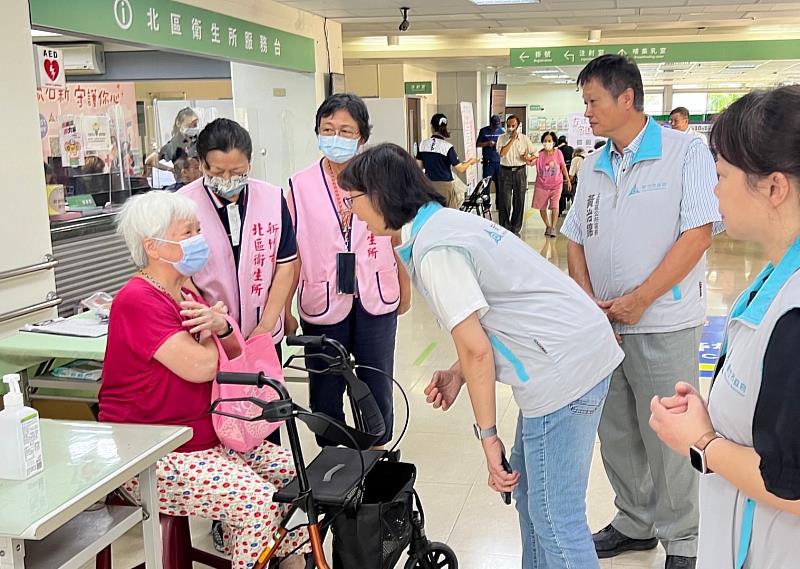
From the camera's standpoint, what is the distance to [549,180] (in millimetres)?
11477

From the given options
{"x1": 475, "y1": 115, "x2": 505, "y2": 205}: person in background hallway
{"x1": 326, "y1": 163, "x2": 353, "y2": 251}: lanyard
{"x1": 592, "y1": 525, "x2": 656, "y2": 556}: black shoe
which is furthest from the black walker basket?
{"x1": 475, "y1": 115, "x2": 505, "y2": 205}: person in background hallway

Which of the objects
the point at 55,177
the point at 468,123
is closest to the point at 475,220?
the point at 55,177

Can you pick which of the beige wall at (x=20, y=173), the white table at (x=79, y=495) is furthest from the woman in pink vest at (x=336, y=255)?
the beige wall at (x=20, y=173)

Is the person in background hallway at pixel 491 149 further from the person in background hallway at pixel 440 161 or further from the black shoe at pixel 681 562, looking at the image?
the black shoe at pixel 681 562

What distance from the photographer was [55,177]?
4551 mm

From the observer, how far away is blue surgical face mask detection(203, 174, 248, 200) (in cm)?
270

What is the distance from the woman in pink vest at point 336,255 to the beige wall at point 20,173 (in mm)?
1216

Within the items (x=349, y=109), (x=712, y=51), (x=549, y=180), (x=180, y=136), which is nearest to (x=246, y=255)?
(x=349, y=109)

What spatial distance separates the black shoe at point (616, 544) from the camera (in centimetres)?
294

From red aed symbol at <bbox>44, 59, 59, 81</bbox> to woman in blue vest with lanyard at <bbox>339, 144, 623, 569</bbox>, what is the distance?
2.31 metres

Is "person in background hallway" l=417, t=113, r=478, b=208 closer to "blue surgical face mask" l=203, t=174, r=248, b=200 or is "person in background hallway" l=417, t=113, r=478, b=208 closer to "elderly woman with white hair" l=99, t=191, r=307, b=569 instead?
"blue surgical face mask" l=203, t=174, r=248, b=200

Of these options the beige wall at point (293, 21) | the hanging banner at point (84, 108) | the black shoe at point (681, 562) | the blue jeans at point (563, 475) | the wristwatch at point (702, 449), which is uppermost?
the beige wall at point (293, 21)

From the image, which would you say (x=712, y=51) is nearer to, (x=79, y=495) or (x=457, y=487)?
(x=457, y=487)

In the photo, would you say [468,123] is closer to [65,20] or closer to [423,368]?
[423,368]
